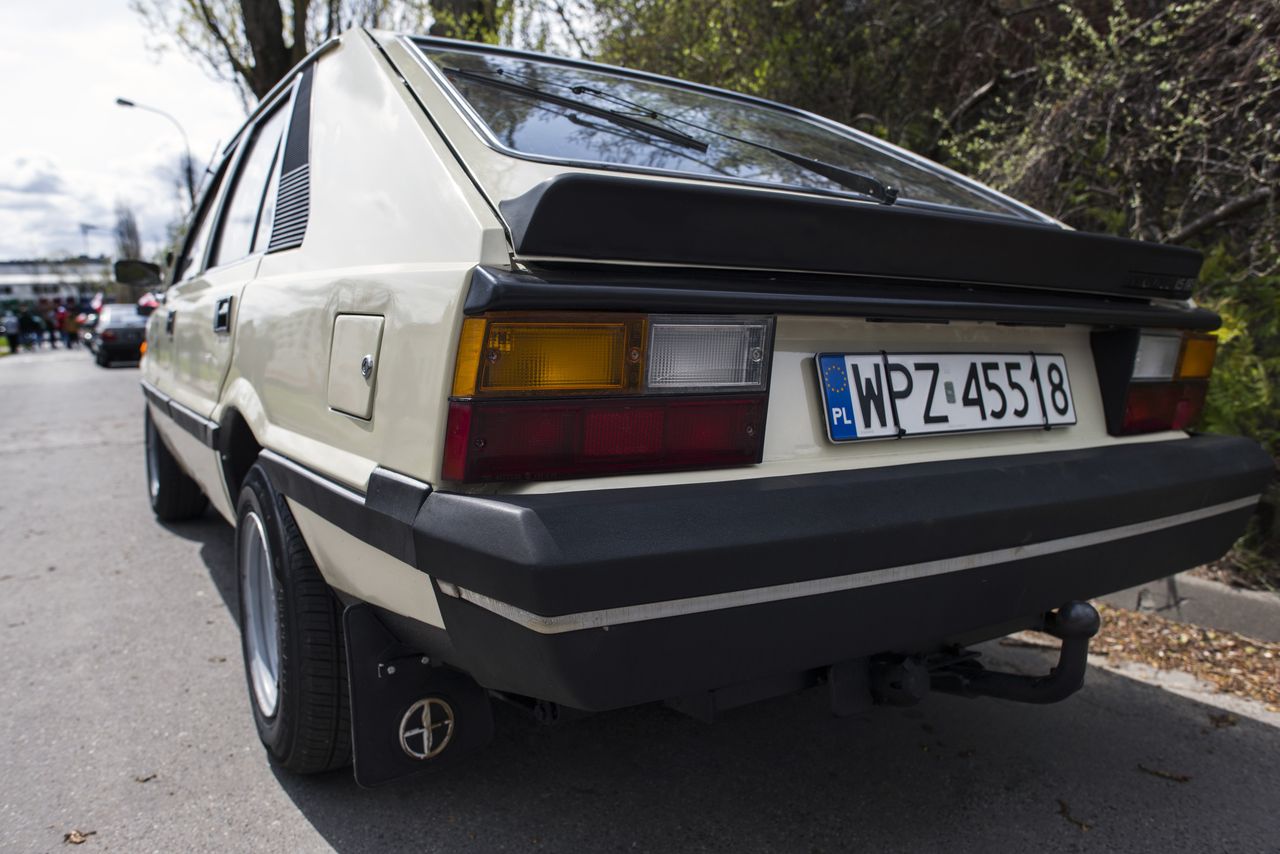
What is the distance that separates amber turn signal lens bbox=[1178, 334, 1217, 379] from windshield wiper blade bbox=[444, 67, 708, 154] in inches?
50.0

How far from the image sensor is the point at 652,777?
2209 millimetres

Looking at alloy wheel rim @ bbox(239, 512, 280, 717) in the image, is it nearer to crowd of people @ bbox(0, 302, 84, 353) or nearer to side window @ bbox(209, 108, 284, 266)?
side window @ bbox(209, 108, 284, 266)

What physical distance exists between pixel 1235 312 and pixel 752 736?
9.21ft

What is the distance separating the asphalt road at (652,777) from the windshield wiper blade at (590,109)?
1541 mm

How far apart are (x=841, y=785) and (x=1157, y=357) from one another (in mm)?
1279

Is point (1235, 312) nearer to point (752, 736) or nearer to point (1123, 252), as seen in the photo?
point (1123, 252)

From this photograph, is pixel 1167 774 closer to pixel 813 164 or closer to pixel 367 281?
pixel 813 164

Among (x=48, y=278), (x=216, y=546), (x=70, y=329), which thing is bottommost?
(x=48, y=278)

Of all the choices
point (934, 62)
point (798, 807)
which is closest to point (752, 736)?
point (798, 807)

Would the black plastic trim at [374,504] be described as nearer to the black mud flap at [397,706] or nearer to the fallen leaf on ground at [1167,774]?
the black mud flap at [397,706]

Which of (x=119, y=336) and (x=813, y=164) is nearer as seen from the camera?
(x=813, y=164)

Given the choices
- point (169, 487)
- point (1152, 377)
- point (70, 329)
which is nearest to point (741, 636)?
point (1152, 377)

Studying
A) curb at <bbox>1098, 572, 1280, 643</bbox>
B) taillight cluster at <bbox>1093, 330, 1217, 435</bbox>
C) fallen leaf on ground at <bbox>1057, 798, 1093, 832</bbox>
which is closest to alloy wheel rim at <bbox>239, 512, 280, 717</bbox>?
fallen leaf on ground at <bbox>1057, 798, 1093, 832</bbox>

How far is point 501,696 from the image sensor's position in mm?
1748
